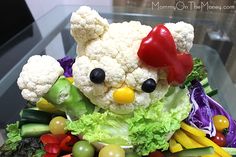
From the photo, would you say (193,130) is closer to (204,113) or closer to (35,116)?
(204,113)

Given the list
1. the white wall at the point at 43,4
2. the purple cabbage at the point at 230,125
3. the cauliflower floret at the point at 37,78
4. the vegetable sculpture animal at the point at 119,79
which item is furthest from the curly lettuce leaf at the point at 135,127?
the white wall at the point at 43,4

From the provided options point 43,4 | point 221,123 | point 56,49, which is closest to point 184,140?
point 221,123

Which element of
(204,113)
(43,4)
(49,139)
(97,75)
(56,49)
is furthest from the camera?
(43,4)

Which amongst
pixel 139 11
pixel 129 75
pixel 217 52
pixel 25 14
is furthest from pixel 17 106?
pixel 217 52

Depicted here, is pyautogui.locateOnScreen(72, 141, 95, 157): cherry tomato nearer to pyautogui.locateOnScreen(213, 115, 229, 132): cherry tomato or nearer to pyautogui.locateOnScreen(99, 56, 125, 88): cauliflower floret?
pyautogui.locateOnScreen(99, 56, 125, 88): cauliflower floret

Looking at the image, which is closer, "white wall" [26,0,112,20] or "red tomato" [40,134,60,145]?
"red tomato" [40,134,60,145]

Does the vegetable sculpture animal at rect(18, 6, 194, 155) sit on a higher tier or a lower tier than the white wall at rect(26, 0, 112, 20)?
higher

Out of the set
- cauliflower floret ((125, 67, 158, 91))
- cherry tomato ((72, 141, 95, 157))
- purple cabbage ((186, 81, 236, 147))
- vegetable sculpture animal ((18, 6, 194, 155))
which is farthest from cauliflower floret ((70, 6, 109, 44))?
purple cabbage ((186, 81, 236, 147))
